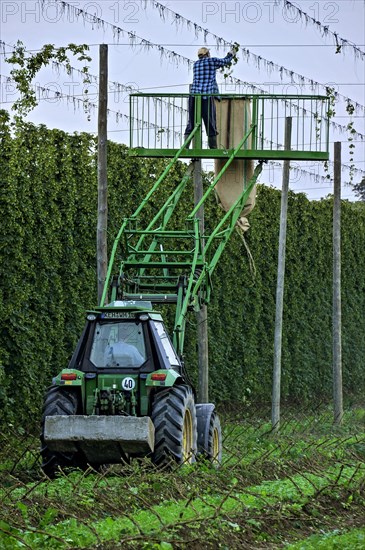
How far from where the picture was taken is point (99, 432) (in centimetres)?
1555

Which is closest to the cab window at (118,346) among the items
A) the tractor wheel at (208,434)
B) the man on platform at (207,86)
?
the tractor wheel at (208,434)

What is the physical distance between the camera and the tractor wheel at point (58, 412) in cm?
1606

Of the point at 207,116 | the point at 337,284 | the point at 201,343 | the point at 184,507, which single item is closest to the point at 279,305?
the point at 201,343

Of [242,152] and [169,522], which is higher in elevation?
[242,152]

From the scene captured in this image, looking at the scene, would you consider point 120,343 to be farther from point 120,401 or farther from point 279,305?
point 279,305

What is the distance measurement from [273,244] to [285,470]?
13811mm

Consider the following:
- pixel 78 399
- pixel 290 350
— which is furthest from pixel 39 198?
pixel 290 350

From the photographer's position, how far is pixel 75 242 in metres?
22.3

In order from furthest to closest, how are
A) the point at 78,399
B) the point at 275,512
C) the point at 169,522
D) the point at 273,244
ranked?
1. the point at 273,244
2. the point at 78,399
3. the point at 275,512
4. the point at 169,522

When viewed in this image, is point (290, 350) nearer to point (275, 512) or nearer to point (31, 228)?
point (31, 228)

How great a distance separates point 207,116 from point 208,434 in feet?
21.0

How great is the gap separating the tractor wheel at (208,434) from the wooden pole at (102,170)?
380 centimetres

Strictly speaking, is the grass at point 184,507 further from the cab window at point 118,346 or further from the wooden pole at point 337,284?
the wooden pole at point 337,284

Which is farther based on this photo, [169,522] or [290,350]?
[290,350]
